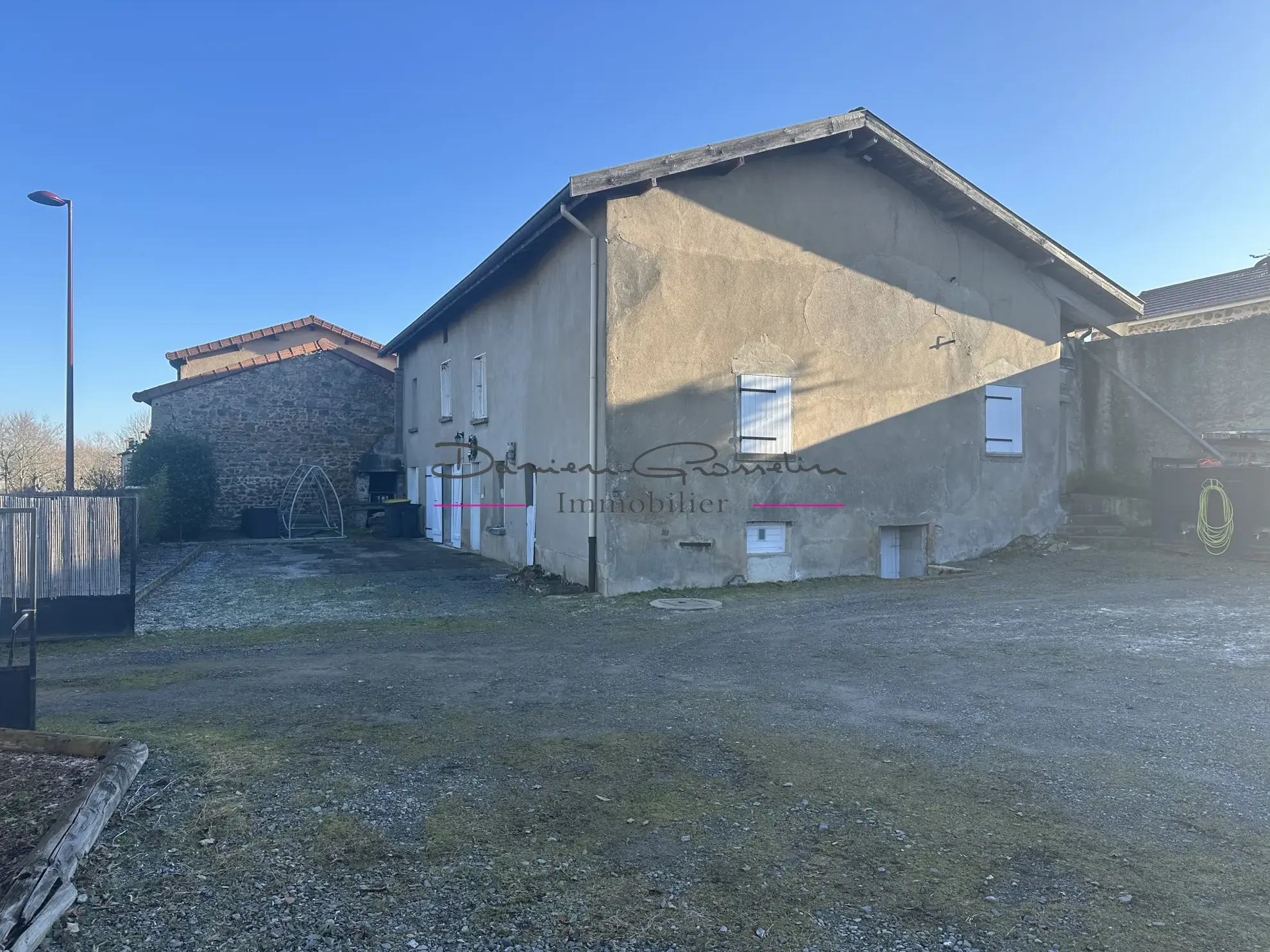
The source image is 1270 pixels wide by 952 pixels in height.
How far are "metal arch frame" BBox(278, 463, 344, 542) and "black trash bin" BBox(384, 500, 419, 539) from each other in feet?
5.01

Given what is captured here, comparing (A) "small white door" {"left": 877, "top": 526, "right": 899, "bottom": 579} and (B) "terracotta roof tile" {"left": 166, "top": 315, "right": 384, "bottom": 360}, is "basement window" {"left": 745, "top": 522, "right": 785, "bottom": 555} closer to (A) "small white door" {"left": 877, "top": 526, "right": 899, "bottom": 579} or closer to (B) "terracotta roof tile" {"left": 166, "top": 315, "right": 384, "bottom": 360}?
(A) "small white door" {"left": 877, "top": 526, "right": 899, "bottom": 579}

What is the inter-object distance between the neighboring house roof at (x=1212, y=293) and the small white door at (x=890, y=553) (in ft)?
29.8

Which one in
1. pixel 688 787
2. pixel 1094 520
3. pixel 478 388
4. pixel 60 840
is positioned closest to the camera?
pixel 60 840

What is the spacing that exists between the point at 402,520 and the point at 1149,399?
1628 centimetres

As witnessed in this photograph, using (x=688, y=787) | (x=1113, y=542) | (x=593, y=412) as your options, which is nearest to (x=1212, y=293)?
(x=1113, y=542)

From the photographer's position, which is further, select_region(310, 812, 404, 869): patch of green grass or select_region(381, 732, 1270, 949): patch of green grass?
select_region(310, 812, 404, 869): patch of green grass

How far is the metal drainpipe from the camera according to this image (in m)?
10.6

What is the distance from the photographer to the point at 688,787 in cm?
407

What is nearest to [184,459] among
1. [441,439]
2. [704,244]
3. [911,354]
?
[441,439]

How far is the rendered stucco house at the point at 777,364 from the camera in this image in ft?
35.0

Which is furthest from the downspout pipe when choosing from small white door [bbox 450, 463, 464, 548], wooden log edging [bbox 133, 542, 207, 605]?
wooden log edging [bbox 133, 542, 207, 605]

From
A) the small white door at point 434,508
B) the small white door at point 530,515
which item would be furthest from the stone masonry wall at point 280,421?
the small white door at point 530,515

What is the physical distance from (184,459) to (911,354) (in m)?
16.3
